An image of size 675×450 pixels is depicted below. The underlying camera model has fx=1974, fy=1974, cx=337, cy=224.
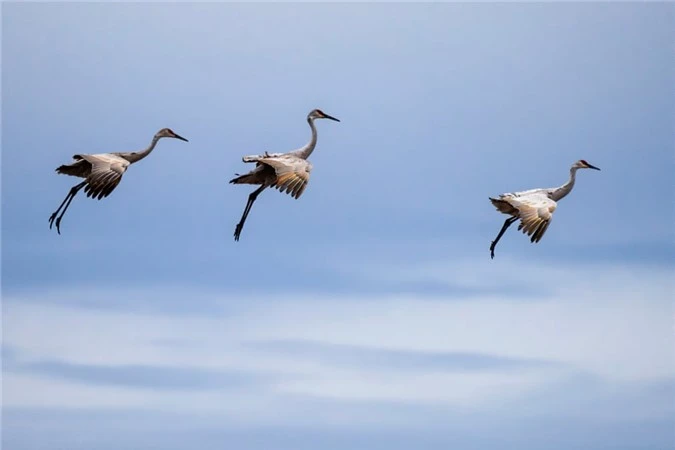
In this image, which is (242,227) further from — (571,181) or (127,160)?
(571,181)

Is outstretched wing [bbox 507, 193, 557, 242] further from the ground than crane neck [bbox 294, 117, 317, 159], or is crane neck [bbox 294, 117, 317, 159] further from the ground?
crane neck [bbox 294, 117, 317, 159]

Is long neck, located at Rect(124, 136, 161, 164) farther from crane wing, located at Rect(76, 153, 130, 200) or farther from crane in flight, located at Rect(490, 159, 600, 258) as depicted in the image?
crane in flight, located at Rect(490, 159, 600, 258)

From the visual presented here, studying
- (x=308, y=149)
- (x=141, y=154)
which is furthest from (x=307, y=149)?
(x=141, y=154)

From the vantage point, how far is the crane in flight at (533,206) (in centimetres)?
5266

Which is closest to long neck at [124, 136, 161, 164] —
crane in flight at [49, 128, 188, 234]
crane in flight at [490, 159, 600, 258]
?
crane in flight at [49, 128, 188, 234]

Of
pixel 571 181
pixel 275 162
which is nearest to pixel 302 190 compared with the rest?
pixel 275 162

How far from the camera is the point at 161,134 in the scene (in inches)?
2218

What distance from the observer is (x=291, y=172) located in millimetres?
52375

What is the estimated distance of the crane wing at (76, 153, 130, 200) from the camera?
52219mm

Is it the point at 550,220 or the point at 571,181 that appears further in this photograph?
the point at 571,181

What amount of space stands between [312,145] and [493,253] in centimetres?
601

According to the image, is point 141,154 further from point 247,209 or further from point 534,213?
point 534,213

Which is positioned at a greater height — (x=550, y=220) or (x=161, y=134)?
(x=161, y=134)

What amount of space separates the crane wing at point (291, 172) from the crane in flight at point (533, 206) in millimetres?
5664
